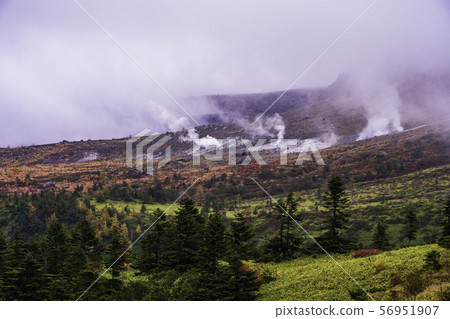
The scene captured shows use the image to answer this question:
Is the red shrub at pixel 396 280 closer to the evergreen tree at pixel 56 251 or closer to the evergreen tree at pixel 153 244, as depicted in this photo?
the evergreen tree at pixel 153 244

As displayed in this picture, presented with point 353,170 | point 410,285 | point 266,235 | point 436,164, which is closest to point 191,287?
point 410,285

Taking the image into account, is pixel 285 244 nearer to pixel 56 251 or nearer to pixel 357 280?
pixel 357 280

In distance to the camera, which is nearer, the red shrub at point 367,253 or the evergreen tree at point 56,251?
the red shrub at point 367,253


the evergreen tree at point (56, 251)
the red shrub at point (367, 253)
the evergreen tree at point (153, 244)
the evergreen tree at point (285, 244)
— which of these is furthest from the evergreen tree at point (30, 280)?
the red shrub at point (367, 253)

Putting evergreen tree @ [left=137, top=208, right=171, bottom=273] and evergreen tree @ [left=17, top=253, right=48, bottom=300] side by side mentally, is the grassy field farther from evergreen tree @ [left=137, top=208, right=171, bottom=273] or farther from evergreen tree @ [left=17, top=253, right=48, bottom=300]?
evergreen tree @ [left=17, top=253, right=48, bottom=300]

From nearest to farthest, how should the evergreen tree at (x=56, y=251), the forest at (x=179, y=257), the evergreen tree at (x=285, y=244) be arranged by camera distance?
the forest at (x=179, y=257), the evergreen tree at (x=56, y=251), the evergreen tree at (x=285, y=244)

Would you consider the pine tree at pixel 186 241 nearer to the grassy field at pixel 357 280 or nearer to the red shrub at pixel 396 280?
the grassy field at pixel 357 280

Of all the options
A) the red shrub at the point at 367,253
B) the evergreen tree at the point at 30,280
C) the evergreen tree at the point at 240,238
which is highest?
the evergreen tree at the point at 240,238

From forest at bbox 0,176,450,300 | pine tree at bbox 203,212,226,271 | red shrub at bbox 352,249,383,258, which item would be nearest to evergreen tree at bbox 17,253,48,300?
forest at bbox 0,176,450,300

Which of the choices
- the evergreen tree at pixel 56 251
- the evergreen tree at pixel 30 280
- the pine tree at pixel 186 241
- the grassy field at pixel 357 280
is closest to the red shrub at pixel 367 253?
the grassy field at pixel 357 280

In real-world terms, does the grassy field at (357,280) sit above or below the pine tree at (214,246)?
below

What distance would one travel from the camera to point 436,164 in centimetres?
17912

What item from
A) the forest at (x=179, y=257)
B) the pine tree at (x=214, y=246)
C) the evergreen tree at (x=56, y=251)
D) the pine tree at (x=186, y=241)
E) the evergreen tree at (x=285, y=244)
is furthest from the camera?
the evergreen tree at (x=285, y=244)

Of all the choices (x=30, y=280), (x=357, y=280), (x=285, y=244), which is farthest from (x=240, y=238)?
(x=30, y=280)
